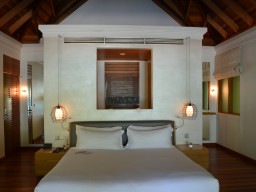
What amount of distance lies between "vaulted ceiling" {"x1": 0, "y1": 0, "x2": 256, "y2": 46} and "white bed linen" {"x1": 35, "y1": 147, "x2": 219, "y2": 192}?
10.5 feet

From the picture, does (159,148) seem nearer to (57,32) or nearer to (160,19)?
(57,32)

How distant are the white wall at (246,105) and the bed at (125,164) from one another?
1.73 meters

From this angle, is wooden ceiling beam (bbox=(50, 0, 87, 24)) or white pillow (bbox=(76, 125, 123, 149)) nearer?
white pillow (bbox=(76, 125, 123, 149))

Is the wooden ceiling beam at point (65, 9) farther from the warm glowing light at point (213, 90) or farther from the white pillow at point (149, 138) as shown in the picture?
the warm glowing light at point (213, 90)

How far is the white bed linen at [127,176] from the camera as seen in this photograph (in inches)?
87.0

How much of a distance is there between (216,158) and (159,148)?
6.55 ft

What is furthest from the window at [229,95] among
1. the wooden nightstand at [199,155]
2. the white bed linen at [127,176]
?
the white bed linen at [127,176]

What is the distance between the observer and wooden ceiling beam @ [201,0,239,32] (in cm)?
473

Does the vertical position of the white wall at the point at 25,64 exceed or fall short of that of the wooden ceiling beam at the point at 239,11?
it falls short

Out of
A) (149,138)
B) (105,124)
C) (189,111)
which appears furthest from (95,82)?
(189,111)

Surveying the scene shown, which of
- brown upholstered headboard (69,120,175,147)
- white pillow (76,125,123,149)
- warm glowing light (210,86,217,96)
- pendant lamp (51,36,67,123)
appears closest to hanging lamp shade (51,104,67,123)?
pendant lamp (51,36,67,123)

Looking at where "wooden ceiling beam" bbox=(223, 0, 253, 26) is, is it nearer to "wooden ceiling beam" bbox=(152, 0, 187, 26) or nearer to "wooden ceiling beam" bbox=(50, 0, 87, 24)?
"wooden ceiling beam" bbox=(152, 0, 187, 26)

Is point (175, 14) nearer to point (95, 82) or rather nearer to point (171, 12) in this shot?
point (171, 12)

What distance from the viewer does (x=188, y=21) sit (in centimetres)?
534
